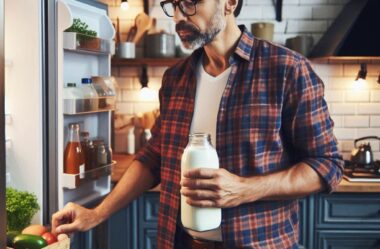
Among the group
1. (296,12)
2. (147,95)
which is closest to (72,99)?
(147,95)

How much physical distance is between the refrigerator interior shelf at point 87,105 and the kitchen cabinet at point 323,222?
577mm

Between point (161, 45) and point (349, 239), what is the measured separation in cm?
156

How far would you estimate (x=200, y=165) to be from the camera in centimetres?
134

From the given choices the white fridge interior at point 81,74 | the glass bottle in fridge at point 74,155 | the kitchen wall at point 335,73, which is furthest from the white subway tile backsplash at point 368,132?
the glass bottle in fridge at point 74,155

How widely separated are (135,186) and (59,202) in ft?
2.20

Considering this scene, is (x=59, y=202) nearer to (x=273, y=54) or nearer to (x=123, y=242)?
(x=123, y=242)

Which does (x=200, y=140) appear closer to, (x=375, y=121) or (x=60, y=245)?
(x=60, y=245)

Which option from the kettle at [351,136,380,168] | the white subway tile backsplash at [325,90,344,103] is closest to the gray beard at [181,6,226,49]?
the kettle at [351,136,380,168]

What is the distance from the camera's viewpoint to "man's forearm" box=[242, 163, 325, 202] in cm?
145

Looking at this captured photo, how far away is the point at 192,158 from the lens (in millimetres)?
1347

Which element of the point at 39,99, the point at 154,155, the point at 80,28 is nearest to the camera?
the point at 154,155

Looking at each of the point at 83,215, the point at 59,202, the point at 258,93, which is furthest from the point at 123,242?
the point at 258,93

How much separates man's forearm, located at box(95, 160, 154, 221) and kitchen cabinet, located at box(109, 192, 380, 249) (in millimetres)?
1099

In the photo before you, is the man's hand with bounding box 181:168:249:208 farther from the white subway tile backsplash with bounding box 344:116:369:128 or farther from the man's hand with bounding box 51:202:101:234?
the white subway tile backsplash with bounding box 344:116:369:128
